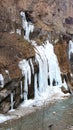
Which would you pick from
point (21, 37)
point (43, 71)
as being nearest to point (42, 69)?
point (43, 71)

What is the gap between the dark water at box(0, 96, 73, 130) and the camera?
1566 centimetres

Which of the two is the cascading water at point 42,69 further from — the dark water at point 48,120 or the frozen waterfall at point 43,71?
the dark water at point 48,120

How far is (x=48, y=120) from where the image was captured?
55.2 ft

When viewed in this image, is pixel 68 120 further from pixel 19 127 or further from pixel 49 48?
pixel 49 48

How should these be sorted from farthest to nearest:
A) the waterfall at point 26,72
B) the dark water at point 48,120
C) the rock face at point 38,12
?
1. the rock face at point 38,12
2. the waterfall at point 26,72
3. the dark water at point 48,120

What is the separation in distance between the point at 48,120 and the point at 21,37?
25.8 feet

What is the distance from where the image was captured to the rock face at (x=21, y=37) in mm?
18922

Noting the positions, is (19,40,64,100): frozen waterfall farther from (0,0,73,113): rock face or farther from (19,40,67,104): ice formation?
(0,0,73,113): rock face

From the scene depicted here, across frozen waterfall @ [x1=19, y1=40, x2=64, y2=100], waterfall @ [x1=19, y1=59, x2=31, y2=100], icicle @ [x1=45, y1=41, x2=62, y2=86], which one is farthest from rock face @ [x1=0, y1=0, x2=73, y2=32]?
waterfall @ [x1=19, y1=59, x2=31, y2=100]

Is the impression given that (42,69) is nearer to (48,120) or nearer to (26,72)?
(26,72)

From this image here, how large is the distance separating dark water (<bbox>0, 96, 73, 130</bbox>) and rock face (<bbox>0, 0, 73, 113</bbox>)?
5.05ft

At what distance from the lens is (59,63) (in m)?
24.3

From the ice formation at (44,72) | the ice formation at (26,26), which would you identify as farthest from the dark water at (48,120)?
the ice formation at (26,26)

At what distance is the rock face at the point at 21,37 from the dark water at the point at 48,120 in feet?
5.05
